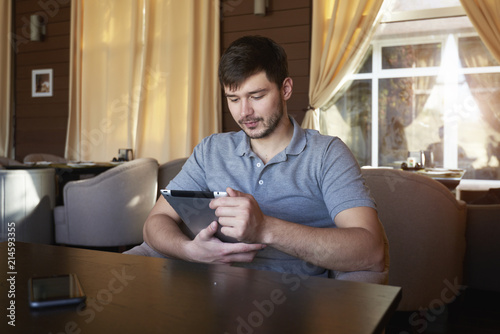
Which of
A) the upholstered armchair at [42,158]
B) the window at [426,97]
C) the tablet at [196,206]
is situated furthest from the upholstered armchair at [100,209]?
the tablet at [196,206]

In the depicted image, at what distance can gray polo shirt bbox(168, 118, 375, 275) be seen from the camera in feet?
4.73

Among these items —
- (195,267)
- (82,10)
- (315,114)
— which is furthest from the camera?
(82,10)

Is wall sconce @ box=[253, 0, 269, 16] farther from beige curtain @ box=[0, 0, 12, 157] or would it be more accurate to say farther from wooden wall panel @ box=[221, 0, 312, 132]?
beige curtain @ box=[0, 0, 12, 157]

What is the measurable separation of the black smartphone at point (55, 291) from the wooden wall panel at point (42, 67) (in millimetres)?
5384

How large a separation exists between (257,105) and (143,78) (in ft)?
13.0

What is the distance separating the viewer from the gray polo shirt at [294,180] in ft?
4.73

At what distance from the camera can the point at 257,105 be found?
158 cm

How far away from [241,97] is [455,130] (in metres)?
3.26

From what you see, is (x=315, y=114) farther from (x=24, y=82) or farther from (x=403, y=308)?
(x=24, y=82)

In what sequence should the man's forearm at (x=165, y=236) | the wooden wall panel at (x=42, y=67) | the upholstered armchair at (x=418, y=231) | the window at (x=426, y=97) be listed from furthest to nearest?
the wooden wall panel at (x=42, y=67) → the window at (x=426, y=97) → the upholstered armchair at (x=418, y=231) → the man's forearm at (x=165, y=236)

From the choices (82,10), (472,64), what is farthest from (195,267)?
(82,10)

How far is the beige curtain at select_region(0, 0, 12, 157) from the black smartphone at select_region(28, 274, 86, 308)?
596 centimetres

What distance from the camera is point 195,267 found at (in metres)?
1.00

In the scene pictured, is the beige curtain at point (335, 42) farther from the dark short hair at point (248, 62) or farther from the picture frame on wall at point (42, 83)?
the picture frame on wall at point (42, 83)
